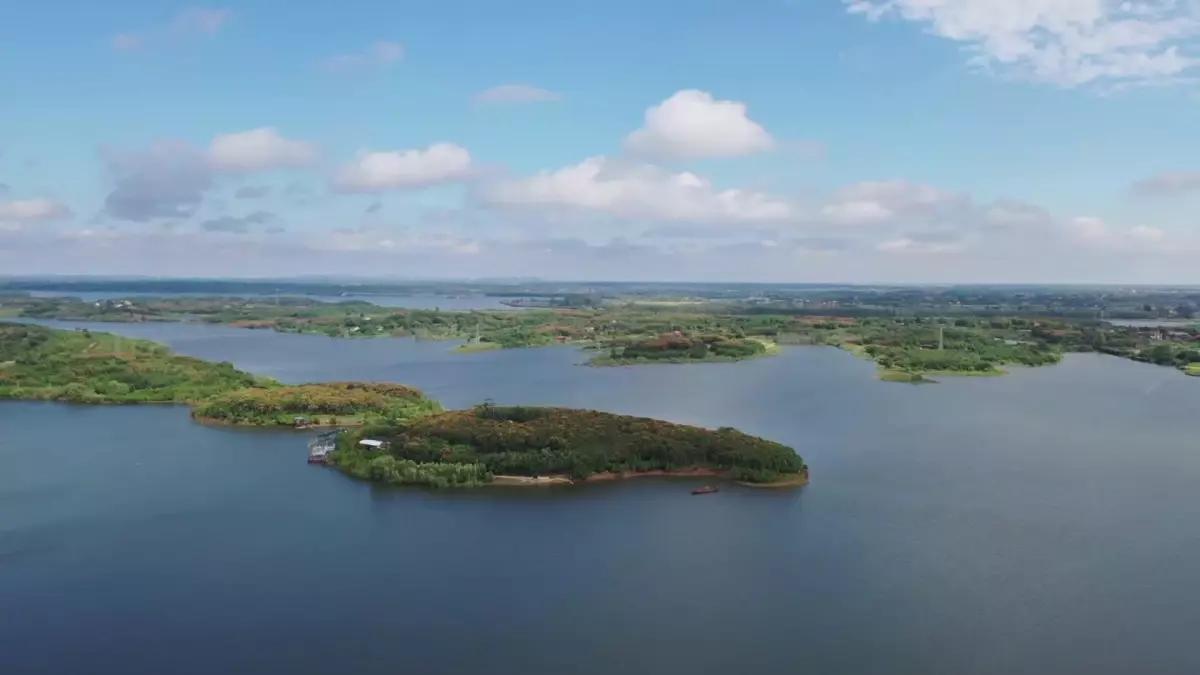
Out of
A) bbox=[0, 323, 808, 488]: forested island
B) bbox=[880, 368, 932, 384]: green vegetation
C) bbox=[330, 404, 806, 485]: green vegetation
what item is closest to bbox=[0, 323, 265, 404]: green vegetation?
bbox=[0, 323, 808, 488]: forested island

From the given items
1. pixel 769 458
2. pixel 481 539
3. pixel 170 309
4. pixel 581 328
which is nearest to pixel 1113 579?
pixel 769 458

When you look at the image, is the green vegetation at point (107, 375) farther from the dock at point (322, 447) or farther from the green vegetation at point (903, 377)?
the green vegetation at point (903, 377)

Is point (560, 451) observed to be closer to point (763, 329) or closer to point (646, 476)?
point (646, 476)

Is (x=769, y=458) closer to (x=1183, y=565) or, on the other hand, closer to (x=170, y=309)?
(x=1183, y=565)

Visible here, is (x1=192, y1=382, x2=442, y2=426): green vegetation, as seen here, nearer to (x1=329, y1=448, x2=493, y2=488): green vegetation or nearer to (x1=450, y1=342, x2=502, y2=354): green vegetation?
(x1=329, y1=448, x2=493, y2=488): green vegetation

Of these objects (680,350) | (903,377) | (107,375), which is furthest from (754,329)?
(107,375)

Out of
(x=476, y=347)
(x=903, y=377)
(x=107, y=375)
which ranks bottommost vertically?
(x=903, y=377)
